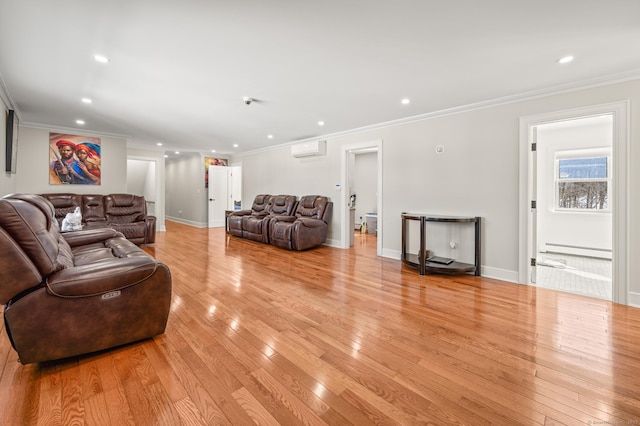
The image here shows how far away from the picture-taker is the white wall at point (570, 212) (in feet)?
15.5

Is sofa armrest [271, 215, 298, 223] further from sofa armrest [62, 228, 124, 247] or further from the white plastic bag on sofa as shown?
the white plastic bag on sofa

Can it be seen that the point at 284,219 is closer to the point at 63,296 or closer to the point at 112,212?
the point at 112,212

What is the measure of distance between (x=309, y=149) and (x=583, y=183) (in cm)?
514

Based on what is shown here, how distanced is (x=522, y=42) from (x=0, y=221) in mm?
3770

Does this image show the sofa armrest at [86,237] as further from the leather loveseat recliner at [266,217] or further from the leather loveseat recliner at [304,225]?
the leather loveseat recliner at [266,217]

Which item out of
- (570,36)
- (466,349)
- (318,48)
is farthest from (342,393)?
(570,36)

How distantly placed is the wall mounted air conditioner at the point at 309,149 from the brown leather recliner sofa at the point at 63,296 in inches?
170

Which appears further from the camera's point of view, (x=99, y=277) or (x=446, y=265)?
(x=446, y=265)

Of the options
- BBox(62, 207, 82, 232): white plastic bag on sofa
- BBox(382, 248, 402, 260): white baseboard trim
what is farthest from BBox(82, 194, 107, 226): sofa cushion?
BBox(382, 248, 402, 260): white baseboard trim

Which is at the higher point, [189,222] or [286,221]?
[286,221]

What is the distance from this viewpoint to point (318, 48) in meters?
2.39

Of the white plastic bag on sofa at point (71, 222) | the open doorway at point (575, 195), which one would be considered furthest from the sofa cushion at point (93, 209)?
the open doorway at point (575, 195)

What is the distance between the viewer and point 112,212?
5.77 m

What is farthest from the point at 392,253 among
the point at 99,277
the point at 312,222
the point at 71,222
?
the point at 71,222
